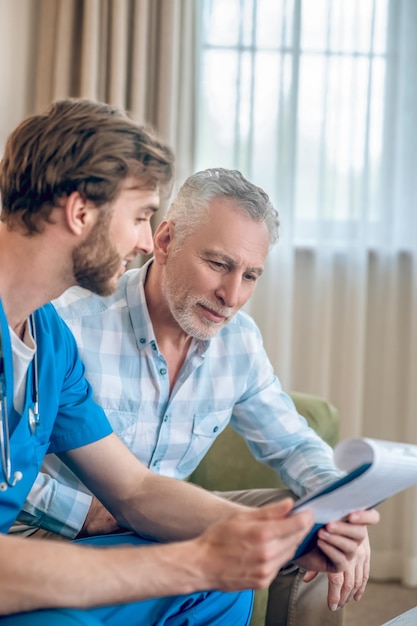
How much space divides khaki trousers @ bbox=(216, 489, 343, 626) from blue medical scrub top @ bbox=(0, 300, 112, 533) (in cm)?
55

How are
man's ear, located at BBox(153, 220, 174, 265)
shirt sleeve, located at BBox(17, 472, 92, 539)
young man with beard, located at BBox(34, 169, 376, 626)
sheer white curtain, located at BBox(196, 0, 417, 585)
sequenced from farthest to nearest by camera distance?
sheer white curtain, located at BBox(196, 0, 417, 585), man's ear, located at BBox(153, 220, 174, 265), young man with beard, located at BBox(34, 169, 376, 626), shirt sleeve, located at BBox(17, 472, 92, 539)

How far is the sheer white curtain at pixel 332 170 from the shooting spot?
3.25 meters

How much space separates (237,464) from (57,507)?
2.01ft

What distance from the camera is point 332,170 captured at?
3.31m

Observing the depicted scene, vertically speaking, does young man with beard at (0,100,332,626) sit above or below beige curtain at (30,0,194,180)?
below

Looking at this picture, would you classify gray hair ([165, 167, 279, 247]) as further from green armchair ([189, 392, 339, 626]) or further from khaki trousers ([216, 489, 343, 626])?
khaki trousers ([216, 489, 343, 626])

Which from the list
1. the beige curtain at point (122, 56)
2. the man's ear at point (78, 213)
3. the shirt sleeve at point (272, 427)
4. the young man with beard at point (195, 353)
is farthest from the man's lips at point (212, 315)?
the beige curtain at point (122, 56)

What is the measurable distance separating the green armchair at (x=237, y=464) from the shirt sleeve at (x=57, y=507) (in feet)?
1.72

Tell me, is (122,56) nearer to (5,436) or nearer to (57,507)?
(57,507)

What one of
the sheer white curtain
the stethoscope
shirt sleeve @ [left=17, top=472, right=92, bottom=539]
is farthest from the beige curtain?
the stethoscope

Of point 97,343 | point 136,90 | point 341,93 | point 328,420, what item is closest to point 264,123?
point 341,93

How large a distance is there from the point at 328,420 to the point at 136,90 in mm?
1451

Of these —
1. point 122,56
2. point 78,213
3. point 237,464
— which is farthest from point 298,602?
point 122,56

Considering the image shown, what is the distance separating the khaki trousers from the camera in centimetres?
182
